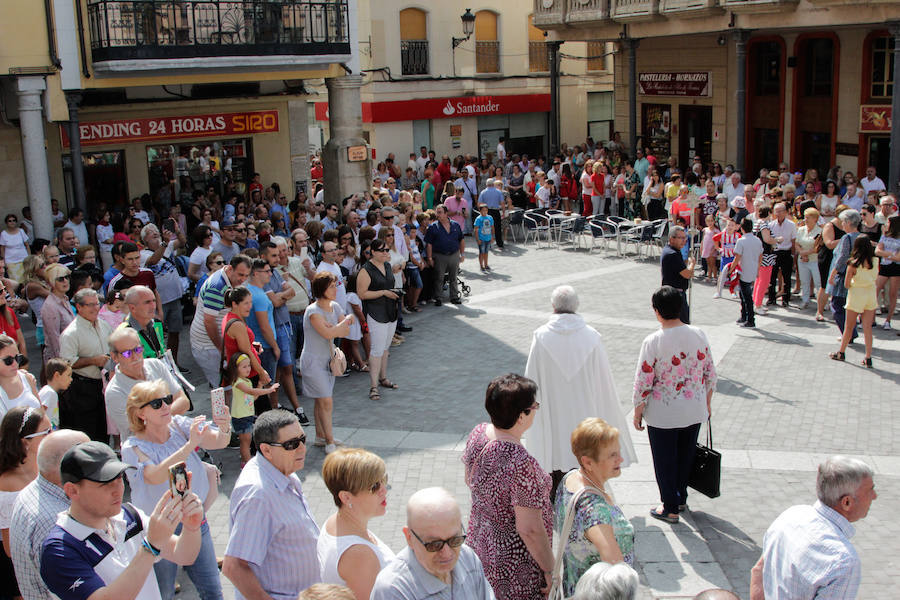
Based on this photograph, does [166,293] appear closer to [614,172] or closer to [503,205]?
[503,205]

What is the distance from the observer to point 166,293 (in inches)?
473

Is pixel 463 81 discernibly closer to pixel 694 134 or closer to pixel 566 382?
pixel 694 134

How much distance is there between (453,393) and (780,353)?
14.7 ft

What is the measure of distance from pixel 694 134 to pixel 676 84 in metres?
1.54

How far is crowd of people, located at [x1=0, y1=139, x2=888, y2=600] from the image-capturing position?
420 cm

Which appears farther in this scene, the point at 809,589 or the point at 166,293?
the point at 166,293

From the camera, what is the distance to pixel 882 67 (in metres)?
22.0

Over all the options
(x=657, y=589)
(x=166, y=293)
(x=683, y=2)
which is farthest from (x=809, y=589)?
(x=683, y=2)

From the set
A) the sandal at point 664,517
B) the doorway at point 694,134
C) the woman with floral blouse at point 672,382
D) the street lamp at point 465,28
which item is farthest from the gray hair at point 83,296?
the street lamp at point 465,28

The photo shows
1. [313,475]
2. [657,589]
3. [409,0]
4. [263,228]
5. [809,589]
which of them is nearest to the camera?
[809,589]

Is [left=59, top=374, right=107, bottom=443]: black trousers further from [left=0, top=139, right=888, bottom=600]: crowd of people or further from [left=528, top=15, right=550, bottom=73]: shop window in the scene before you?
[left=528, top=15, right=550, bottom=73]: shop window

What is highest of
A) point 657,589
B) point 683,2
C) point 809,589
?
point 683,2

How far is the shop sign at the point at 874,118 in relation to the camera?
2172cm

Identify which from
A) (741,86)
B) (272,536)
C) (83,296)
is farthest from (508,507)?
(741,86)
